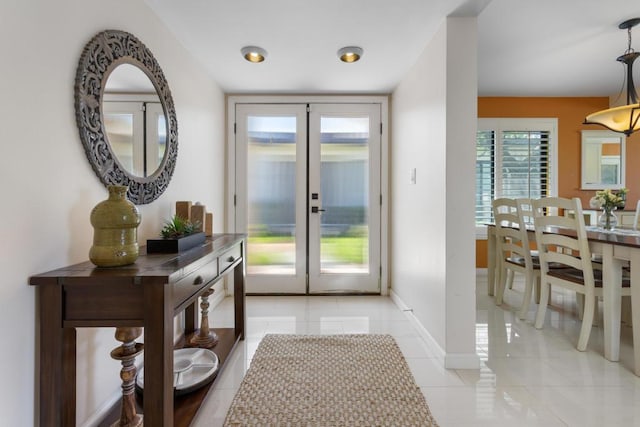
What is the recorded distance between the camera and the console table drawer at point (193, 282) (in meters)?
1.19

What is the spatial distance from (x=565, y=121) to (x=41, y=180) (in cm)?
519

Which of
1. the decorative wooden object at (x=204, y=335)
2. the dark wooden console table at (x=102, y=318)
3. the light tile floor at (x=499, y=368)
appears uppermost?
the dark wooden console table at (x=102, y=318)

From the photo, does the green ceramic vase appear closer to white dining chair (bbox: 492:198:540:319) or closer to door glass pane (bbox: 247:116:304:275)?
door glass pane (bbox: 247:116:304:275)

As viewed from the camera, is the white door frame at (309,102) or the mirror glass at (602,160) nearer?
the white door frame at (309,102)

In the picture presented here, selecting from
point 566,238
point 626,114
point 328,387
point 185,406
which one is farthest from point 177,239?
point 626,114

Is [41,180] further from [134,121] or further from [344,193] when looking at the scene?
[344,193]

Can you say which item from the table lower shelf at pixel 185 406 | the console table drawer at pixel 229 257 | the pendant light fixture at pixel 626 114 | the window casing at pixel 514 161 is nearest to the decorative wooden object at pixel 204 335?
the table lower shelf at pixel 185 406

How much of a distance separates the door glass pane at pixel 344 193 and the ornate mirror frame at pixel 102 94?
1.83 m

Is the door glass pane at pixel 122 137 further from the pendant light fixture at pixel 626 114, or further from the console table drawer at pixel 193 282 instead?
the pendant light fixture at pixel 626 114

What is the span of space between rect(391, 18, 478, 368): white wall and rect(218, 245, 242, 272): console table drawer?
1.34 metres

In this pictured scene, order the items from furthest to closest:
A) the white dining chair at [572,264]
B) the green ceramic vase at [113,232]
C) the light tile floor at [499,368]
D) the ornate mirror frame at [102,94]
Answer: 1. the white dining chair at [572,264]
2. the light tile floor at [499,368]
3. the ornate mirror frame at [102,94]
4. the green ceramic vase at [113,232]

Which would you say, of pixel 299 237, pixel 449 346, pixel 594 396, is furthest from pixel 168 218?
pixel 594 396

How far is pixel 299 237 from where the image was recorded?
3.38 metres

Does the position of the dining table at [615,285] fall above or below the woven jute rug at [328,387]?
above
